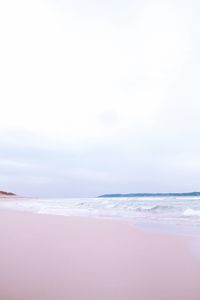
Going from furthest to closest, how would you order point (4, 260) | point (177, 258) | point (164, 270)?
point (177, 258), point (4, 260), point (164, 270)

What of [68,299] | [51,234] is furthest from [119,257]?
[51,234]

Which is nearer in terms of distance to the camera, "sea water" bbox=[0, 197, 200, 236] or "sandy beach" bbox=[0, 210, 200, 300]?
"sandy beach" bbox=[0, 210, 200, 300]

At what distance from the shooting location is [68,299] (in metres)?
1.94

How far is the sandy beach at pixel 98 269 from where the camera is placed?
6.83 ft

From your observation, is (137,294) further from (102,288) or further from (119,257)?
(119,257)

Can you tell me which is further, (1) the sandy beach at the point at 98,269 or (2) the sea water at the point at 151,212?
(2) the sea water at the point at 151,212

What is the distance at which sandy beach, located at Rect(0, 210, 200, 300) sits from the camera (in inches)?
82.0

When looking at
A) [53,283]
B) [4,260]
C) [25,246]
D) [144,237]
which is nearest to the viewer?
[53,283]

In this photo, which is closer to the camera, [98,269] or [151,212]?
[98,269]

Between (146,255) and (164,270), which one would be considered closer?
(164,270)

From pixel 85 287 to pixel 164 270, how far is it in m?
0.97

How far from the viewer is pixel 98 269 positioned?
8.95 feet

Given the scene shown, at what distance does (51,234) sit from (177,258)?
2.60 meters

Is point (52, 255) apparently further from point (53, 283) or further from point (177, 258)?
point (177, 258)
